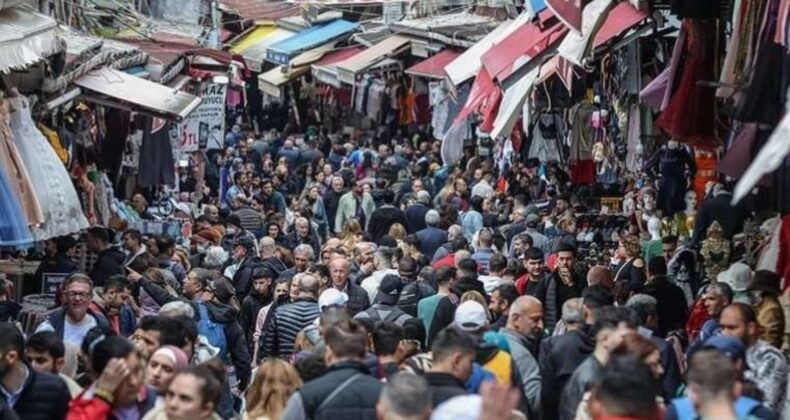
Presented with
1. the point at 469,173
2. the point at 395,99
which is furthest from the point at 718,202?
the point at 395,99

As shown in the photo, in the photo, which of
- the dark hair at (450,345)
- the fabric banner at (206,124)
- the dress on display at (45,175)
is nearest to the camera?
the dark hair at (450,345)

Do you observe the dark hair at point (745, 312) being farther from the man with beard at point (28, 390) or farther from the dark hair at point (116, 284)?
the dark hair at point (116, 284)

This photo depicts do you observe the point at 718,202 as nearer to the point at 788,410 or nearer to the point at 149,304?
the point at 149,304

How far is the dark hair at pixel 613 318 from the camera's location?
11211mm

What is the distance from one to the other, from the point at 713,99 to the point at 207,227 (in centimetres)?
1017

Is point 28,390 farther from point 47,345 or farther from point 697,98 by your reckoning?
point 697,98

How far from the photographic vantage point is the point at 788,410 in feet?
39.3

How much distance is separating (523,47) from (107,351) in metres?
13.1

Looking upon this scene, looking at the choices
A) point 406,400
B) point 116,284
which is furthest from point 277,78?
point 406,400

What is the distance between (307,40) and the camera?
48875 millimetres

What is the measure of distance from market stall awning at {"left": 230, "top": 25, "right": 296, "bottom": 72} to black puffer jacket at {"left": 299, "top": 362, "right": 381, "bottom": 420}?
3881cm

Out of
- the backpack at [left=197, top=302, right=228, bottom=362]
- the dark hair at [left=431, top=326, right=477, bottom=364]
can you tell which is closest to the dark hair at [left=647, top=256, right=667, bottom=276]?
the backpack at [left=197, top=302, right=228, bottom=362]

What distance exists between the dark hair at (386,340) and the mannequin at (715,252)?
7.00m

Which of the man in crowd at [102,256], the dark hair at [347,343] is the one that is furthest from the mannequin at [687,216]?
the dark hair at [347,343]
